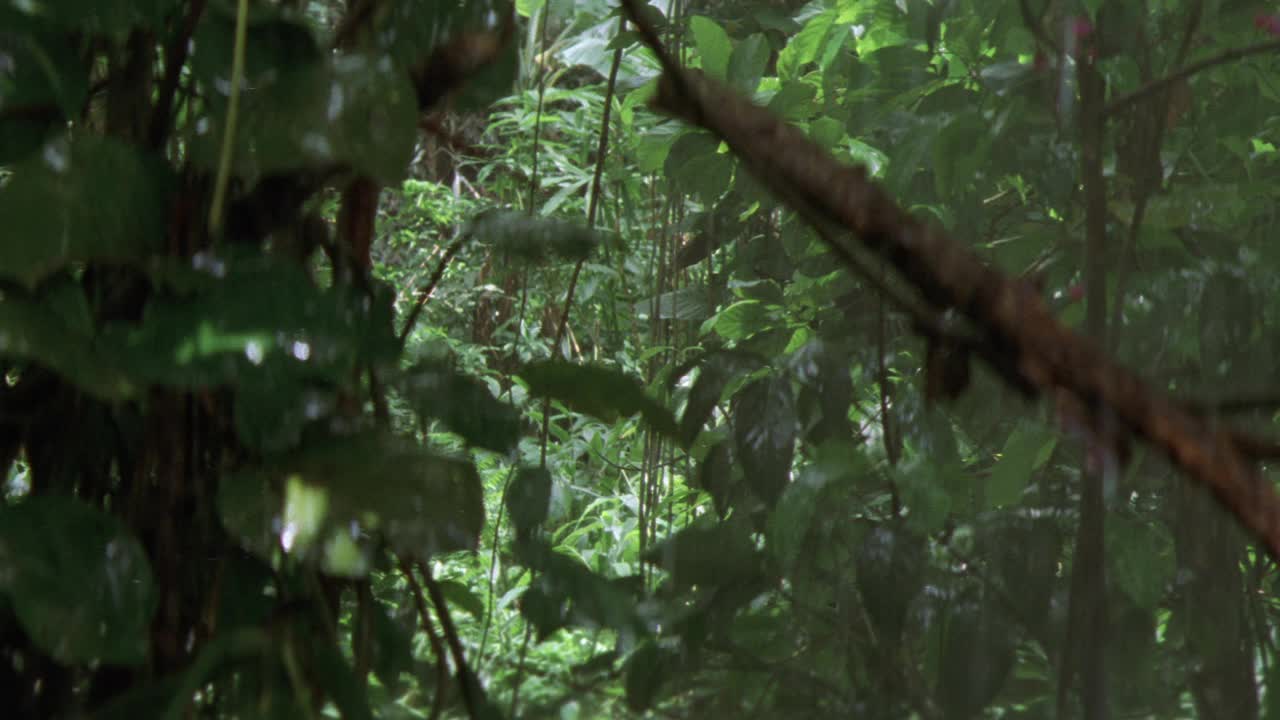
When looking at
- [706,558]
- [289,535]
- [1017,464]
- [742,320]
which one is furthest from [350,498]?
[742,320]

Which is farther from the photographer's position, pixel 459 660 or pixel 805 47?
pixel 805 47

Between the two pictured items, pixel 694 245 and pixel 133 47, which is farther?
pixel 694 245

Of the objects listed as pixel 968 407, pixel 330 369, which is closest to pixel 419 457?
pixel 330 369

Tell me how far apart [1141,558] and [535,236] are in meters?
0.36

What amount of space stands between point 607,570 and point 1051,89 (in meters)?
0.44

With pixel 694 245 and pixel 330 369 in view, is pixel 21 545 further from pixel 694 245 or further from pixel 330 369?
pixel 694 245

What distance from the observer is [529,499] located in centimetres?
58

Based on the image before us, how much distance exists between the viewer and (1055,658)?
605 millimetres

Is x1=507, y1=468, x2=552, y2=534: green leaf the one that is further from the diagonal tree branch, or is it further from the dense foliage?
the diagonal tree branch

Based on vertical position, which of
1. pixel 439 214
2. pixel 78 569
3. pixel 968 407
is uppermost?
pixel 439 214

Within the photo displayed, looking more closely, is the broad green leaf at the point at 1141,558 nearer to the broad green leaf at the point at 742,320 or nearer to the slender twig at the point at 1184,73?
the slender twig at the point at 1184,73

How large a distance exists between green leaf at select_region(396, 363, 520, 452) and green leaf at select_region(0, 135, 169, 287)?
119 millimetres

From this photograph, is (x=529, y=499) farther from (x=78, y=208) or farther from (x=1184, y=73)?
(x=1184, y=73)

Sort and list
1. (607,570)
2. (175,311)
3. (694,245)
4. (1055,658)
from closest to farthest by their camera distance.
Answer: (175,311), (1055,658), (607,570), (694,245)
